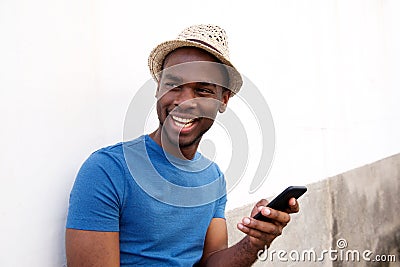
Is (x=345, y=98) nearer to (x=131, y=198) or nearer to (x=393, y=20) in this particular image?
(x=393, y=20)

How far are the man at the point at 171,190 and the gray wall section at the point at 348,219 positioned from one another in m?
0.77

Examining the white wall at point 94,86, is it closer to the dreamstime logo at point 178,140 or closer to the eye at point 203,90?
the dreamstime logo at point 178,140

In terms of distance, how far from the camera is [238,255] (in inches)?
70.9

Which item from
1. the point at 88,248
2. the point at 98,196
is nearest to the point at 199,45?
the point at 98,196

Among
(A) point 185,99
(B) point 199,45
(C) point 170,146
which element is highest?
(B) point 199,45

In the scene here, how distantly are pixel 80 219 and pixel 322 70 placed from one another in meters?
2.89

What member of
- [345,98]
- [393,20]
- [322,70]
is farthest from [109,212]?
[393,20]

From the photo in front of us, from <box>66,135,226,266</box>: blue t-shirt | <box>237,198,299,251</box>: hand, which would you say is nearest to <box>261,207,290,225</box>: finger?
<box>237,198,299,251</box>: hand

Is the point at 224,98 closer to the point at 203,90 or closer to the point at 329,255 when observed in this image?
the point at 203,90

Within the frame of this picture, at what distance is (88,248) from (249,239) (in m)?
0.60

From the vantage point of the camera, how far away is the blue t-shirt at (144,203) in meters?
1.46

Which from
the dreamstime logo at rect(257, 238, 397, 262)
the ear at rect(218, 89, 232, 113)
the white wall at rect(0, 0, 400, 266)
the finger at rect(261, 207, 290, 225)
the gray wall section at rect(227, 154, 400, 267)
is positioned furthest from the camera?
the gray wall section at rect(227, 154, 400, 267)

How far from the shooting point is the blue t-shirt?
1460mm

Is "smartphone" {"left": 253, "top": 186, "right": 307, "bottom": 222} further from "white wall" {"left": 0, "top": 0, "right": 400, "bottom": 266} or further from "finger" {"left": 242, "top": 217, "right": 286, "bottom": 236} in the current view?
"white wall" {"left": 0, "top": 0, "right": 400, "bottom": 266}
